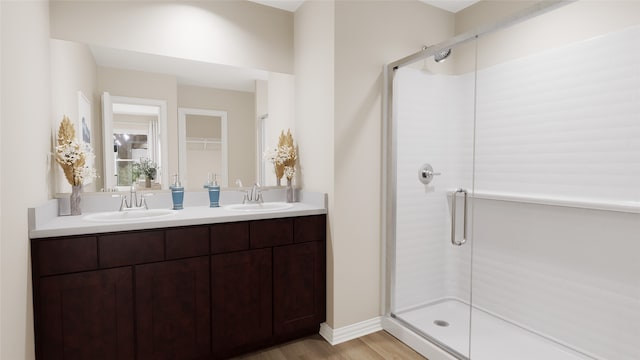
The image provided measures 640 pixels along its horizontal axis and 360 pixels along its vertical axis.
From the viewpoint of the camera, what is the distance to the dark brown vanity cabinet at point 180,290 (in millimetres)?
1602

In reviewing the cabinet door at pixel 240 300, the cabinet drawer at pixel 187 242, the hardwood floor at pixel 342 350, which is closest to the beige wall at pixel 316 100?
the hardwood floor at pixel 342 350

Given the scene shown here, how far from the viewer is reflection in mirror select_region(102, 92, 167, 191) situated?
220 cm

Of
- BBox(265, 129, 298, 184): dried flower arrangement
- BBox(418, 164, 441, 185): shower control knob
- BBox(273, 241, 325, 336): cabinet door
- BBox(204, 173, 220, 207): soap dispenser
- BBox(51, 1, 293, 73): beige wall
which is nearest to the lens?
BBox(51, 1, 293, 73): beige wall

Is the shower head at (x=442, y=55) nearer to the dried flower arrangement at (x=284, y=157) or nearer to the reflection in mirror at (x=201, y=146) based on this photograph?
the dried flower arrangement at (x=284, y=157)

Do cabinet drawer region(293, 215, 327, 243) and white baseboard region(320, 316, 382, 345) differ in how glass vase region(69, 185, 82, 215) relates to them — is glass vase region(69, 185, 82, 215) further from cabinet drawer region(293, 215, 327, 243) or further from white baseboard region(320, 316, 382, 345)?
white baseboard region(320, 316, 382, 345)

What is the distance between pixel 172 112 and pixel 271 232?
1.15 m

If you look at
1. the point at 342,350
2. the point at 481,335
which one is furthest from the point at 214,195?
the point at 481,335

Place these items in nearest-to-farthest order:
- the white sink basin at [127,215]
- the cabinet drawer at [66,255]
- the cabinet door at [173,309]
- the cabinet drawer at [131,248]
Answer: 1. the cabinet drawer at [66,255]
2. the cabinet drawer at [131,248]
3. the cabinet door at [173,309]
4. the white sink basin at [127,215]

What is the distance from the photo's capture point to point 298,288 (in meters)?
2.27

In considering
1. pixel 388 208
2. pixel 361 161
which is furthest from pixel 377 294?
pixel 361 161

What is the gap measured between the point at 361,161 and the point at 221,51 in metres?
1.31

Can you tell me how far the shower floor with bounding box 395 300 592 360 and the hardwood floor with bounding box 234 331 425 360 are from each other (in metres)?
0.19

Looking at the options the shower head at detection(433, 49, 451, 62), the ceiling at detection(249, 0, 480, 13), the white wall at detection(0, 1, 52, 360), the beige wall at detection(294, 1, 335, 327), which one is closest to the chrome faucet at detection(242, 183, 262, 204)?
the beige wall at detection(294, 1, 335, 327)

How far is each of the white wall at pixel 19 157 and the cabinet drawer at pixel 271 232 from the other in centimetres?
107
